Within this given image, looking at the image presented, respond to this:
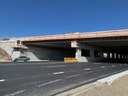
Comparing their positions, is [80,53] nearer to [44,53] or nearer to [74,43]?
[74,43]

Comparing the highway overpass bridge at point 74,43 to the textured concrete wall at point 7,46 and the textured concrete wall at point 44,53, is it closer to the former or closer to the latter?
the textured concrete wall at point 44,53

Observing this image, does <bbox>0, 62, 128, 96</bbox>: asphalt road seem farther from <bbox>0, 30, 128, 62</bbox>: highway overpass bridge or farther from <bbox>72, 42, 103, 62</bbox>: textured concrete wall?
<bbox>72, 42, 103, 62</bbox>: textured concrete wall

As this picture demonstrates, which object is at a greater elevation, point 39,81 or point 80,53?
point 80,53

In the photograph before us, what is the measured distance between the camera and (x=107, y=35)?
5012 centimetres

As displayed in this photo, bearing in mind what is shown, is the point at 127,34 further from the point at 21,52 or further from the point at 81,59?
the point at 21,52

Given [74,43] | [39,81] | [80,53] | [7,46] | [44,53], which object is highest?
[7,46]

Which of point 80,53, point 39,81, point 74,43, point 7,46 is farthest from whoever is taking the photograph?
Answer: point 7,46

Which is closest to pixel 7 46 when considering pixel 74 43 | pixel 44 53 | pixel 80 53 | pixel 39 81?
pixel 44 53

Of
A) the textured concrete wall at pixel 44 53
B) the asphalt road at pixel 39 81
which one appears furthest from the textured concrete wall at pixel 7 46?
the asphalt road at pixel 39 81

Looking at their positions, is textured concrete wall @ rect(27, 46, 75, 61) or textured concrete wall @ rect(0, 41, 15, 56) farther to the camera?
textured concrete wall @ rect(27, 46, 75, 61)

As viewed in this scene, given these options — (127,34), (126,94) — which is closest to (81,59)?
(127,34)

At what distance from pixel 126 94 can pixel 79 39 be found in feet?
156

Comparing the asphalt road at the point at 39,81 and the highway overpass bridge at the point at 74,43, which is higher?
the highway overpass bridge at the point at 74,43

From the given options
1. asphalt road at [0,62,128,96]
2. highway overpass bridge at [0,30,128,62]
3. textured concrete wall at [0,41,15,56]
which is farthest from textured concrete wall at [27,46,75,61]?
asphalt road at [0,62,128,96]
